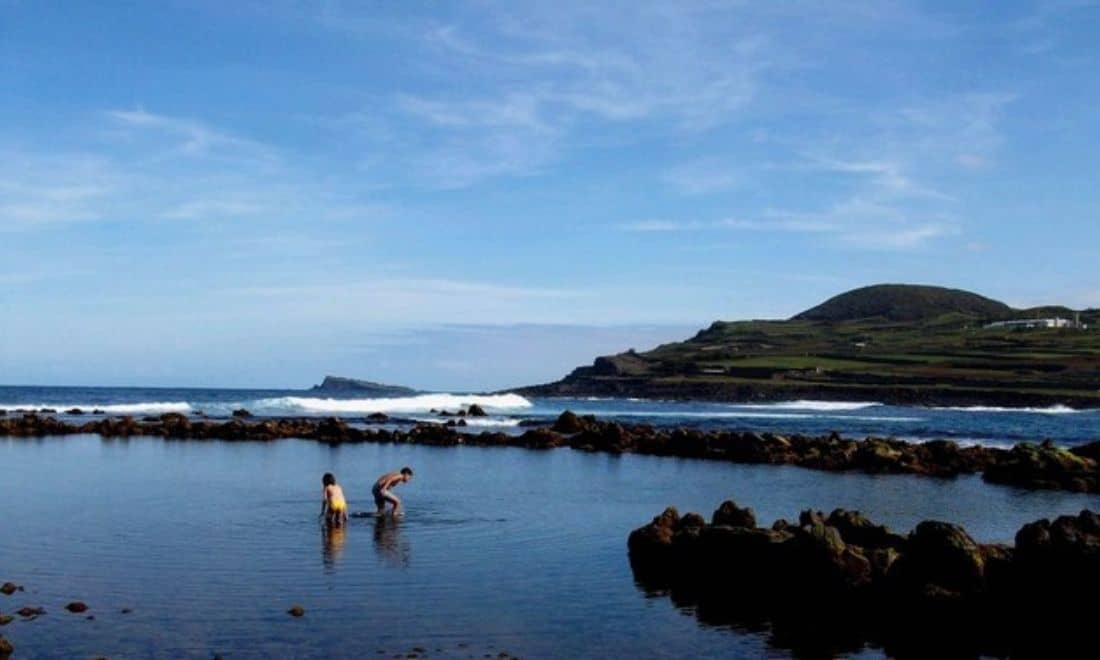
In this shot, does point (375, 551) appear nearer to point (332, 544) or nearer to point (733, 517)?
point (332, 544)

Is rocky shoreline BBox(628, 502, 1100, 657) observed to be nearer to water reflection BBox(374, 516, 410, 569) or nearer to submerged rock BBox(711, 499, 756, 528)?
submerged rock BBox(711, 499, 756, 528)

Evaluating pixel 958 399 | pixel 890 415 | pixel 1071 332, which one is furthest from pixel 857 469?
pixel 1071 332

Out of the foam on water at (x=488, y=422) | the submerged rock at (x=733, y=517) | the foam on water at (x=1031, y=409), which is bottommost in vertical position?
the submerged rock at (x=733, y=517)

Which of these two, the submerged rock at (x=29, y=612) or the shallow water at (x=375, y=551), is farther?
the submerged rock at (x=29, y=612)

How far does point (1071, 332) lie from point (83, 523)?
154 meters

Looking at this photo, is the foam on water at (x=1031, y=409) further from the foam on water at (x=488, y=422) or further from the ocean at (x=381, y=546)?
the ocean at (x=381, y=546)

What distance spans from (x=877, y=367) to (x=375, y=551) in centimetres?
12552

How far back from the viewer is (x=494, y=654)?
14641 millimetres

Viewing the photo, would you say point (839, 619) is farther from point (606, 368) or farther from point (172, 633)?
point (606, 368)

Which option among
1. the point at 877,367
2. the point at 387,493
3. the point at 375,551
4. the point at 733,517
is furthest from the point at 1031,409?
the point at 375,551

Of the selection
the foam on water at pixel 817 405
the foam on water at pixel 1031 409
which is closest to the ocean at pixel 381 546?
the foam on water at pixel 1031 409

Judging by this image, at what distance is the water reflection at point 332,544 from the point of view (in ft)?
67.4

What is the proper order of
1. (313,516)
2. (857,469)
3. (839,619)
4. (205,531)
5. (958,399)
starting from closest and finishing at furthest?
(839,619)
(205,531)
(313,516)
(857,469)
(958,399)

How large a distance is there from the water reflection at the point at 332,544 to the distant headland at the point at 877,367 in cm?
9883
